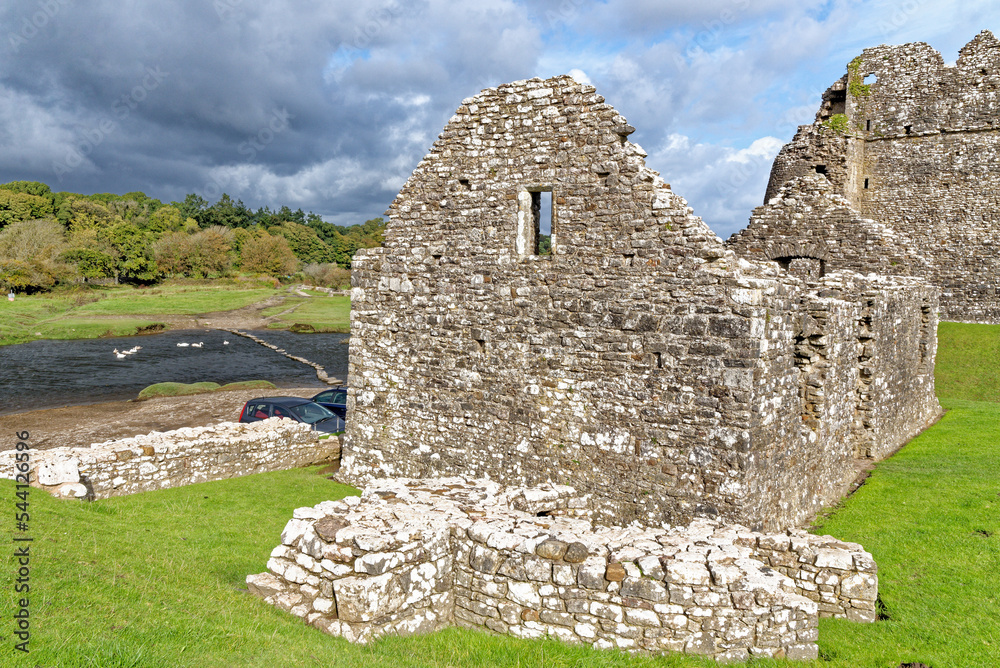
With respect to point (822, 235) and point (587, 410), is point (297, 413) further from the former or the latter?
point (822, 235)

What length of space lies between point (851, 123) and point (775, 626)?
33.0 meters

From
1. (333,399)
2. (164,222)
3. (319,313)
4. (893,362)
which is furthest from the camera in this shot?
(164,222)

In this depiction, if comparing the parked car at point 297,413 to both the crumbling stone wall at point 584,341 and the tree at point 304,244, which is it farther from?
Result: the tree at point 304,244

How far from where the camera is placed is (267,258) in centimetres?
9544

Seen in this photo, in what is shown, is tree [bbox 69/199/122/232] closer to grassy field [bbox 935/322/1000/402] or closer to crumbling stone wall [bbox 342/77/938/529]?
crumbling stone wall [bbox 342/77/938/529]

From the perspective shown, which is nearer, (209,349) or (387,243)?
(387,243)

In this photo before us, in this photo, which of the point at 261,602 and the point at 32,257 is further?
the point at 32,257

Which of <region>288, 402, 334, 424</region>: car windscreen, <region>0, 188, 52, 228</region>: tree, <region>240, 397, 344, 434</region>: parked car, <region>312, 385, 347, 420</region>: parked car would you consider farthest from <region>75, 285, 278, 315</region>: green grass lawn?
<region>288, 402, 334, 424</region>: car windscreen

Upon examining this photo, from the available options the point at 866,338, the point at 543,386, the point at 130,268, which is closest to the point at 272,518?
the point at 543,386

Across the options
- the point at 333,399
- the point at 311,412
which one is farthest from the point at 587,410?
the point at 333,399

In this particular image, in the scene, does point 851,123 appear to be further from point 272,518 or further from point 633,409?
point 272,518

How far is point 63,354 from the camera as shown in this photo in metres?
42.7

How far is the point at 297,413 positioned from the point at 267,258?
280 ft

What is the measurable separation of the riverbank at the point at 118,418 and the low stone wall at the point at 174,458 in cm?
897
